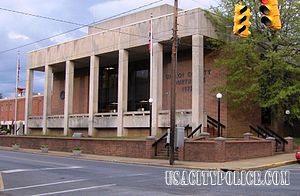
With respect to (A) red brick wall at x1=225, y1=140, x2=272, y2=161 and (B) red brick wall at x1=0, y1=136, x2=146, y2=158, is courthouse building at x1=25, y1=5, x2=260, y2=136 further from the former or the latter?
(A) red brick wall at x1=225, y1=140, x2=272, y2=161

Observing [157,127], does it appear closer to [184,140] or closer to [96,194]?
[184,140]

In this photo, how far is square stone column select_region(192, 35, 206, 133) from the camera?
35.1 metres

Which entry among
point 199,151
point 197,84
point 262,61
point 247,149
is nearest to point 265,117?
point 262,61

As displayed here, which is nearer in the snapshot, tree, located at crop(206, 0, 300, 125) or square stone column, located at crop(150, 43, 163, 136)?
tree, located at crop(206, 0, 300, 125)

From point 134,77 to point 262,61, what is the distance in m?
18.3

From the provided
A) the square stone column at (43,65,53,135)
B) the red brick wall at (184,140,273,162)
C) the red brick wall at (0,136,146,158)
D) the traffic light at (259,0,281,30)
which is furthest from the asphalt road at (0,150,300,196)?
the square stone column at (43,65,53,135)

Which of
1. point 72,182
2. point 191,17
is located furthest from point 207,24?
point 72,182

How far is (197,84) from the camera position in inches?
1393

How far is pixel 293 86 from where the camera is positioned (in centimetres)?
3366

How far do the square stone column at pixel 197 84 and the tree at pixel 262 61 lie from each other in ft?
7.20

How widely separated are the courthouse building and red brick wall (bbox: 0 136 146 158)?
5.17 meters

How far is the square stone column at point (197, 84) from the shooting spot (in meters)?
35.1

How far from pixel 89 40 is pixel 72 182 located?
109ft

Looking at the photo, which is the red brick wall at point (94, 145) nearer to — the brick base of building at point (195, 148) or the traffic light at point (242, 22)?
the brick base of building at point (195, 148)
